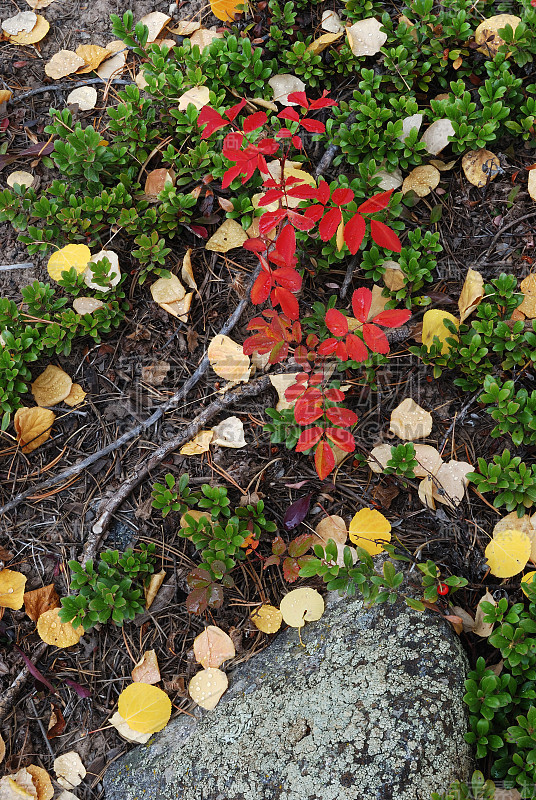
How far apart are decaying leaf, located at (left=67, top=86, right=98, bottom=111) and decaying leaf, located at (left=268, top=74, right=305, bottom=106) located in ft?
3.00

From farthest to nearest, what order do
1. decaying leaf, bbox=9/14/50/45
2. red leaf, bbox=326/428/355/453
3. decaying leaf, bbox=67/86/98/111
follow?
decaying leaf, bbox=9/14/50/45, decaying leaf, bbox=67/86/98/111, red leaf, bbox=326/428/355/453

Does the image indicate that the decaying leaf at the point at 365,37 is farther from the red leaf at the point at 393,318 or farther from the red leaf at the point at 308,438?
the red leaf at the point at 308,438

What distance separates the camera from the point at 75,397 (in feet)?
8.43

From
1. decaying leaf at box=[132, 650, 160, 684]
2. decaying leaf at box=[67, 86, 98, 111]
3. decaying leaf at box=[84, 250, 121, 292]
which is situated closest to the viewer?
decaying leaf at box=[132, 650, 160, 684]

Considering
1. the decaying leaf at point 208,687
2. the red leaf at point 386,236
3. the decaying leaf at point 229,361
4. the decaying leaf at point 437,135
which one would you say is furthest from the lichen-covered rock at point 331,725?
the decaying leaf at point 437,135

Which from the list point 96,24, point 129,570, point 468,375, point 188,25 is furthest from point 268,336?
point 96,24

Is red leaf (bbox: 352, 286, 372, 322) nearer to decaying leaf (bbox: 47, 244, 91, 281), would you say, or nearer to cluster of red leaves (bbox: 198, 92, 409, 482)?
cluster of red leaves (bbox: 198, 92, 409, 482)

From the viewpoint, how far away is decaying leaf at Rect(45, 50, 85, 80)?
2.99 metres

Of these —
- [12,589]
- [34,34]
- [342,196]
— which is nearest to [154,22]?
[34,34]

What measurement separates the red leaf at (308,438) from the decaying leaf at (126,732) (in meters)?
1.21

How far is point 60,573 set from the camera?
2.36m

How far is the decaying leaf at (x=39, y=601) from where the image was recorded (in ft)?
7.53

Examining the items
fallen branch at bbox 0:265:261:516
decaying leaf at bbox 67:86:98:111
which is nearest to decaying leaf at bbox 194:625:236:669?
fallen branch at bbox 0:265:261:516

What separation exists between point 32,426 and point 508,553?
199cm
